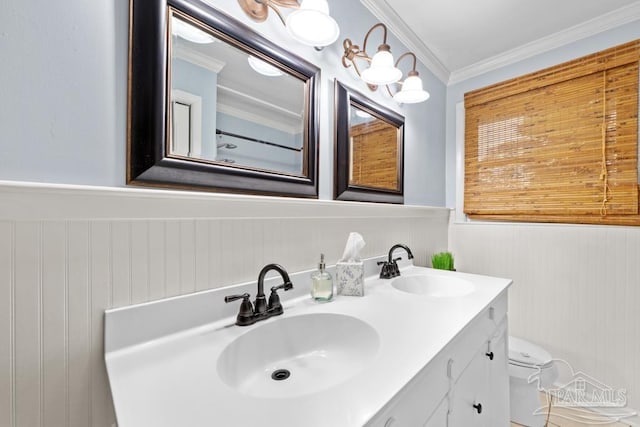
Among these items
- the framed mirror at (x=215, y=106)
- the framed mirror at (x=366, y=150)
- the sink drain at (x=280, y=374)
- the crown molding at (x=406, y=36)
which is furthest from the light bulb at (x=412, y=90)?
the sink drain at (x=280, y=374)

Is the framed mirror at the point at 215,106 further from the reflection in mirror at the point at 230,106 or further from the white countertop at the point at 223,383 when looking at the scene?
the white countertop at the point at 223,383

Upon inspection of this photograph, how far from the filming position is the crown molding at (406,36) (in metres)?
1.49

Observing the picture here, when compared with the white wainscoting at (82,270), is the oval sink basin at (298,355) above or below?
below

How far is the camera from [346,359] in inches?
31.0

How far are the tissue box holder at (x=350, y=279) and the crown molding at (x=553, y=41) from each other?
6.30ft

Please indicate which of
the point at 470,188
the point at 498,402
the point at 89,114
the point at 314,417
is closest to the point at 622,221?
the point at 470,188

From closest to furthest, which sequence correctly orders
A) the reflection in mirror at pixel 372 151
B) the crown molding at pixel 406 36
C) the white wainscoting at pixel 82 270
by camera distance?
the white wainscoting at pixel 82 270 → the reflection in mirror at pixel 372 151 → the crown molding at pixel 406 36

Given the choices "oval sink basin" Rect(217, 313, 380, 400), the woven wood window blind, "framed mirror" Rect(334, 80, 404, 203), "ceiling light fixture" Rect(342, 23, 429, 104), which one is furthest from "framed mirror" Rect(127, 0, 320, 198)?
the woven wood window blind

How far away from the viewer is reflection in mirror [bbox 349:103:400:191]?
4.48ft

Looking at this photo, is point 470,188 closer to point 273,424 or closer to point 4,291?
point 273,424

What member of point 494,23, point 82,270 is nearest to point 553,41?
point 494,23

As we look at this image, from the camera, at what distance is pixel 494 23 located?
1.67 metres

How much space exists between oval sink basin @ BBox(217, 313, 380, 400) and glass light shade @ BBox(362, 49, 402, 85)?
3.44 feet

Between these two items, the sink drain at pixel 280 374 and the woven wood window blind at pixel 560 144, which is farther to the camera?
the woven wood window blind at pixel 560 144
